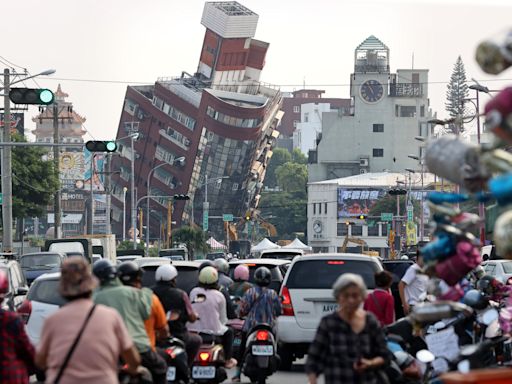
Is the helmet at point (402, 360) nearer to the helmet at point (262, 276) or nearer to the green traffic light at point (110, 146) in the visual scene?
the helmet at point (262, 276)

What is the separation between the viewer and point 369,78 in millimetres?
174000

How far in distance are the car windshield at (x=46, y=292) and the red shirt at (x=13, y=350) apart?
8915mm

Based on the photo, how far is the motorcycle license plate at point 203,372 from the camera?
17109mm

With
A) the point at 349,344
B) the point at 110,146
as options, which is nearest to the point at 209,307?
the point at 349,344

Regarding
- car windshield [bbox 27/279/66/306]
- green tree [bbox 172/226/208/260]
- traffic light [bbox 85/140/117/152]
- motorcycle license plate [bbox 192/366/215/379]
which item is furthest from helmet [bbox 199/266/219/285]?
green tree [bbox 172/226/208/260]

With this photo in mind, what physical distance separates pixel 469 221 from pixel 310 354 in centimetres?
156

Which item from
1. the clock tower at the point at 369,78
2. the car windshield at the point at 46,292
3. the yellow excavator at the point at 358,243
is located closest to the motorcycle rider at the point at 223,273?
the car windshield at the point at 46,292

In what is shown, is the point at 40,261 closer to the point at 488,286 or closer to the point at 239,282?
the point at 239,282

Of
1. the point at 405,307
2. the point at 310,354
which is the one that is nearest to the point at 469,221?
the point at 310,354

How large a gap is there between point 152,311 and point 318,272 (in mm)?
8446

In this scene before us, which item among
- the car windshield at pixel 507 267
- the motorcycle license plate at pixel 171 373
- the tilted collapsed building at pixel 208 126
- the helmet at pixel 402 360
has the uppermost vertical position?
the tilted collapsed building at pixel 208 126

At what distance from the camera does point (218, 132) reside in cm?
15312

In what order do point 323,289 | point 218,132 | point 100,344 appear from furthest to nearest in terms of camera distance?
point 218,132 < point 323,289 < point 100,344

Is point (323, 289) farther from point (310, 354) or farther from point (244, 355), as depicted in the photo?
point (310, 354)
